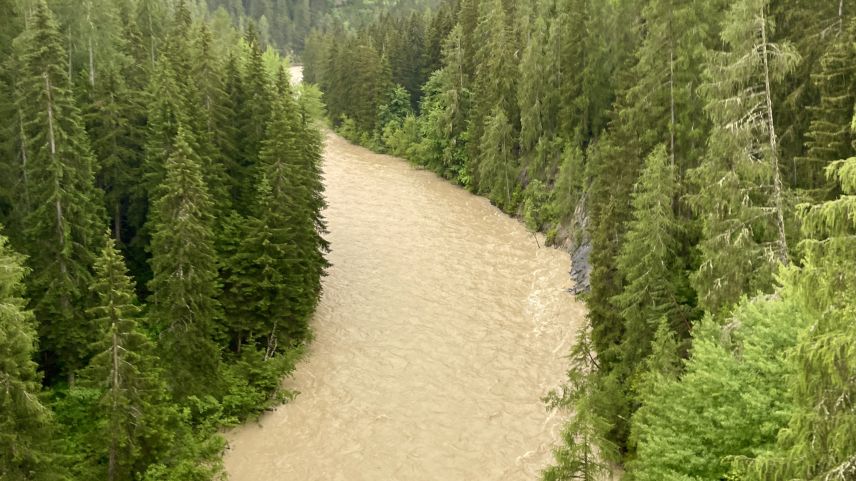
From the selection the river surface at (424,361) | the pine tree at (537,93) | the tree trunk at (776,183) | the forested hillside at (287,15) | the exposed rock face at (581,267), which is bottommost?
the river surface at (424,361)

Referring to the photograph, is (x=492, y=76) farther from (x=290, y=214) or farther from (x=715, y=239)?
(x=715, y=239)

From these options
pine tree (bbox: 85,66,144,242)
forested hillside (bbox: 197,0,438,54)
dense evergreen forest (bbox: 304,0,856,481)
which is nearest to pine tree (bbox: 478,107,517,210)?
dense evergreen forest (bbox: 304,0,856,481)

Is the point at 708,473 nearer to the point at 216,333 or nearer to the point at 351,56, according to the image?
the point at 216,333

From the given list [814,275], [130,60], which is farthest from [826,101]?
[130,60]

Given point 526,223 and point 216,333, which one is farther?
point 526,223

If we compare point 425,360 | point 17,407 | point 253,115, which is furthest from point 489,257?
point 17,407

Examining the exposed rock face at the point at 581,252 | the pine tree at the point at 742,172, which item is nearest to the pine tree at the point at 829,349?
the pine tree at the point at 742,172

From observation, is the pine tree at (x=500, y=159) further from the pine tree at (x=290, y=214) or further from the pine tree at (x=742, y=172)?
the pine tree at (x=742, y=172)
